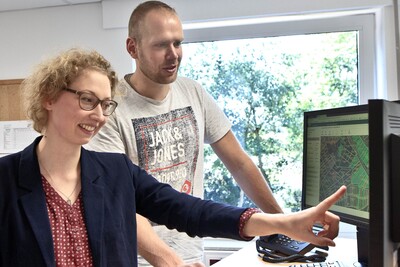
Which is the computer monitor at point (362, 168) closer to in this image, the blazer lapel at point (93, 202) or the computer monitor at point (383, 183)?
the computer monitor at point (383, 183)

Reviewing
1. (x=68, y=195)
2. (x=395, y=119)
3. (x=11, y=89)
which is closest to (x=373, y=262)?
(x=395, y=119)

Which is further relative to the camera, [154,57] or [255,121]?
[255,121]

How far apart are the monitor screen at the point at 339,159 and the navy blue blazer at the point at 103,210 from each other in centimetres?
41

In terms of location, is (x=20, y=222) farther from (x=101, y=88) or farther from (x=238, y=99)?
(x=238, y=99)

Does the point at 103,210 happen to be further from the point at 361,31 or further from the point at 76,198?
the point at 361,31

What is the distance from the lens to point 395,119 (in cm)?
75

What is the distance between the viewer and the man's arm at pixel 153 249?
131 cm

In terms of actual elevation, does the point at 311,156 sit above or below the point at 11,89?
below

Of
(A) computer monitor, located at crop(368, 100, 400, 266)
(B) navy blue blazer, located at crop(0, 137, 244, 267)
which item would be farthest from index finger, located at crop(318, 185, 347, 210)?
(B) navy blue blazer, located at crop(0, 137, 244, 267)

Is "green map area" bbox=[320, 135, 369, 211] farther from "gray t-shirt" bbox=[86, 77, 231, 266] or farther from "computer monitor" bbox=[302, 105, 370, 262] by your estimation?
"gray t-shirt" bbox=[86, 77, 231, 266]

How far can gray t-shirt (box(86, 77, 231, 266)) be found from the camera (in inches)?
66.6

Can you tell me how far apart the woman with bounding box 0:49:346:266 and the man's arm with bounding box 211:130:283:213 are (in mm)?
707

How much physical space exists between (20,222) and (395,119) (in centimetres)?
90

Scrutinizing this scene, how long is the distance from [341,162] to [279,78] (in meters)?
1.45
